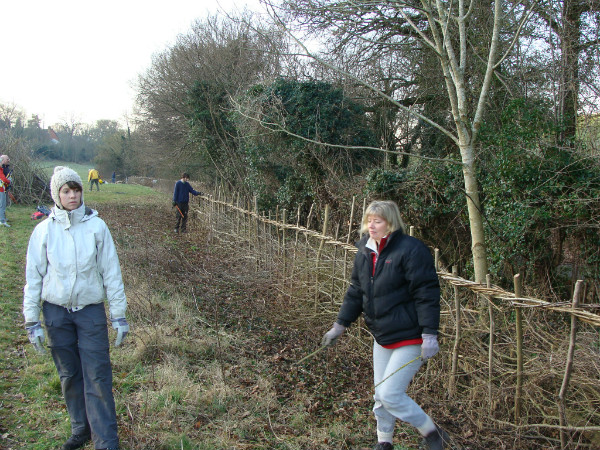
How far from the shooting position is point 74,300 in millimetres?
3242

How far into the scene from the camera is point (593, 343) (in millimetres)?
3537

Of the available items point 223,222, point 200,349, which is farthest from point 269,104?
point 200,349

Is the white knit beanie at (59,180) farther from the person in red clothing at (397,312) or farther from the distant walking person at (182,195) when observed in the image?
the distant walking person at (182,195)

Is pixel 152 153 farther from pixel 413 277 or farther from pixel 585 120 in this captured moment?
pixel 413 277

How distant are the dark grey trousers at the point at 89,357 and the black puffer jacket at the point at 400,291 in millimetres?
1810

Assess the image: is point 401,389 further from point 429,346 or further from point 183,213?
point 183,213

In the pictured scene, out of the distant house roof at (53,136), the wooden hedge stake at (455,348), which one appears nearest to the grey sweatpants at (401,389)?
the wooden hedge stake at (455,348)

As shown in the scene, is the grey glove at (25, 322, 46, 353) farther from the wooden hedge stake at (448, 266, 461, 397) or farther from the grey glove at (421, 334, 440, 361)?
the wooden hedge stake at (448, 266, 461, 397)

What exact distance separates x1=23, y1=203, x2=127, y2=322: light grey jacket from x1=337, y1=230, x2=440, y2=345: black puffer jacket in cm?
169

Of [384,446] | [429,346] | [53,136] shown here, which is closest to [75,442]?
[384,446]

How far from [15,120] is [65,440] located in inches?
1025

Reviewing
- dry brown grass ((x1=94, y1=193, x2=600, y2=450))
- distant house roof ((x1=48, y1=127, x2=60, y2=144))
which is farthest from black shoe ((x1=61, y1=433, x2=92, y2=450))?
distant house roof ((x1=48, y1=127, x2=60, y2=144))

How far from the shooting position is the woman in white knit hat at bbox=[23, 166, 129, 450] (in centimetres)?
324

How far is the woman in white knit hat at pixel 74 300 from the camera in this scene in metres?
3.24
